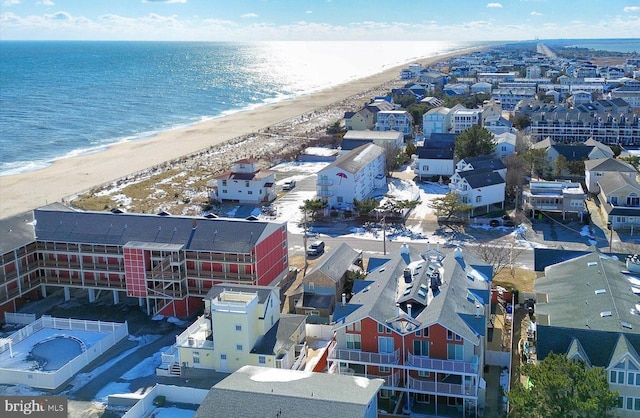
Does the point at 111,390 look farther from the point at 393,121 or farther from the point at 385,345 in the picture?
the point at 393,121

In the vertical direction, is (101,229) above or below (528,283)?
above

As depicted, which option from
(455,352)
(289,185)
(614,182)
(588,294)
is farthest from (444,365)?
(289,185)

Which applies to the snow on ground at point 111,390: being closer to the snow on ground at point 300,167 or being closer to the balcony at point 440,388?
the balcony at point 440,388

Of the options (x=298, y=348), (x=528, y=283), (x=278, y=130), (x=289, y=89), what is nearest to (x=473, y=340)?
(x=298, y=348)

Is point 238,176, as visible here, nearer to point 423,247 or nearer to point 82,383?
point 423,247

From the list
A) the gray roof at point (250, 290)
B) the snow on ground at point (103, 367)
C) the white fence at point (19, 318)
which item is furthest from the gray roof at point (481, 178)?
the white fence at point (19, 318)

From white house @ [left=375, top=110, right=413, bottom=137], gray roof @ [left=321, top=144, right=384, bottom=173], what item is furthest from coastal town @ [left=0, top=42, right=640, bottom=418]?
white house @ [left=375, top=110, right=413, bottom=137]
